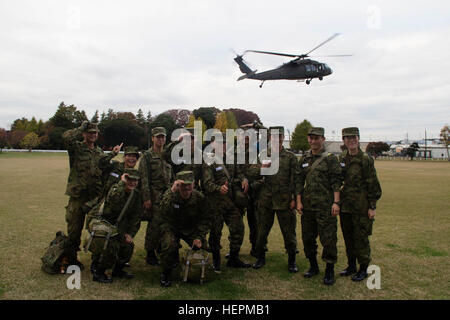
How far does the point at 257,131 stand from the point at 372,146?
8295cm

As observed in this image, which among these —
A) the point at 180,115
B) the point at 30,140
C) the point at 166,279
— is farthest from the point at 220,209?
the point at 180,115

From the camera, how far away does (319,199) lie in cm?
566

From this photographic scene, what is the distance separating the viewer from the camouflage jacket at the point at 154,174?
6148 millimetres

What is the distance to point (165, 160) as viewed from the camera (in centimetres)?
665

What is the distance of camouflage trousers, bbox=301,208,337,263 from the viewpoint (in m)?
5.54

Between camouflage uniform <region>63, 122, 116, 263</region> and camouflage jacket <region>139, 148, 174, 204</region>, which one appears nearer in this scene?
camouflage uniform <region>63, 122, 116, 263</region>

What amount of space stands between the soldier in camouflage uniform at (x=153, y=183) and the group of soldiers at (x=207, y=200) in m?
0.02

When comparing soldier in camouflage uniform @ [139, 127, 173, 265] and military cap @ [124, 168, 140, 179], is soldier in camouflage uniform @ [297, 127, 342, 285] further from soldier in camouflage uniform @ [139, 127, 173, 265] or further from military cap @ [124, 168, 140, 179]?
military cap @ [124, 168, 140, 179]

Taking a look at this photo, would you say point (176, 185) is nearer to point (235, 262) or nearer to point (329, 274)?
point (235, 262)

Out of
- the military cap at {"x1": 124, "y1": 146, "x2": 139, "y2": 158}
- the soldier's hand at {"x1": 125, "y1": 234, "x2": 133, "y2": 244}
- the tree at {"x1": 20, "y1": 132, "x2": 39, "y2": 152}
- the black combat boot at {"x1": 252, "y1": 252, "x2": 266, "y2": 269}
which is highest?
the tree at {"x1": 20, "y1": 132, "x2": 39, "y2": 152}

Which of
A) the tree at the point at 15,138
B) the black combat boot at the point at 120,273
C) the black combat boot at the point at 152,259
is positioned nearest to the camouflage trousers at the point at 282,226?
the black combat boot at the point at 152,259

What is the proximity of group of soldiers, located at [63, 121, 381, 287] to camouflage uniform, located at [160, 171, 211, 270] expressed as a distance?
0.6 inches

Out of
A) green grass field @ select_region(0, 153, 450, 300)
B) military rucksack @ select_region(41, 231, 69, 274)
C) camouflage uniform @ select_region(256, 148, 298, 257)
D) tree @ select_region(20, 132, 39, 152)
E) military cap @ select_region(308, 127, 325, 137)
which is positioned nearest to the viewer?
green grass field @ select_region(0, 153, 450, 300)

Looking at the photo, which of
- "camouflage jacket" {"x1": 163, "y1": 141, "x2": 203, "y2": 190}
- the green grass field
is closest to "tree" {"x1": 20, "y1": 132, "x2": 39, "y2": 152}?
the green grass field
